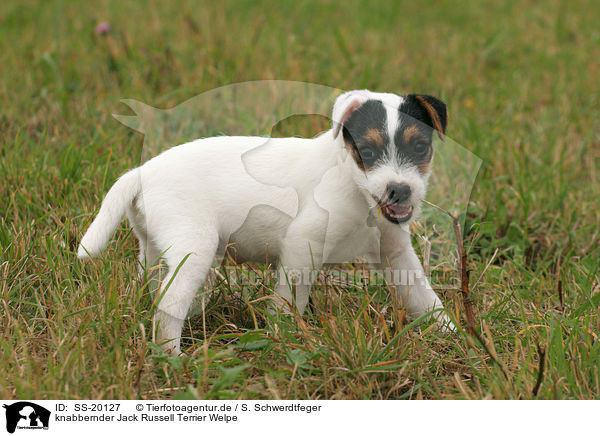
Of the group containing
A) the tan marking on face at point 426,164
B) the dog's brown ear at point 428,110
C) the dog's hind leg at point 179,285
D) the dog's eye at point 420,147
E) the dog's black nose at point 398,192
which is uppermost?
the dog's brown ear at point 428,110

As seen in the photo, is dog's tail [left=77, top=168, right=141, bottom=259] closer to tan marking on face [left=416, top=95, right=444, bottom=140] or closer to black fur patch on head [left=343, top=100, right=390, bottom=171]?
black fur patch on head [left=343, top=100, right=390, bottom=171]

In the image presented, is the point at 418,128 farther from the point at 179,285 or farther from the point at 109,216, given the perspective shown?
the point at 109,216

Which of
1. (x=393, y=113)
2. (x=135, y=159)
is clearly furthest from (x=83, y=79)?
(x=393, y=113)

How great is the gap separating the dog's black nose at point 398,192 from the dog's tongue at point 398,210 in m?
0.04

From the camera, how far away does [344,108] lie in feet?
10.4

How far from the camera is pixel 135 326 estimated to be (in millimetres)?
3055

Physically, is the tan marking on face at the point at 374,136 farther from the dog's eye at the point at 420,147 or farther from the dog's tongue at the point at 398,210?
the dog's tongue at the point at 398,210

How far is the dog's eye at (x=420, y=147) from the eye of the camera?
121 inches

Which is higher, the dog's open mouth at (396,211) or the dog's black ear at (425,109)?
the dog's black ear at (425,109)

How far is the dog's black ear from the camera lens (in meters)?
3.18

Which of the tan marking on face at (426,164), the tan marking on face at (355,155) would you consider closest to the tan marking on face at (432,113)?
the tan marking on face at (426,164)
